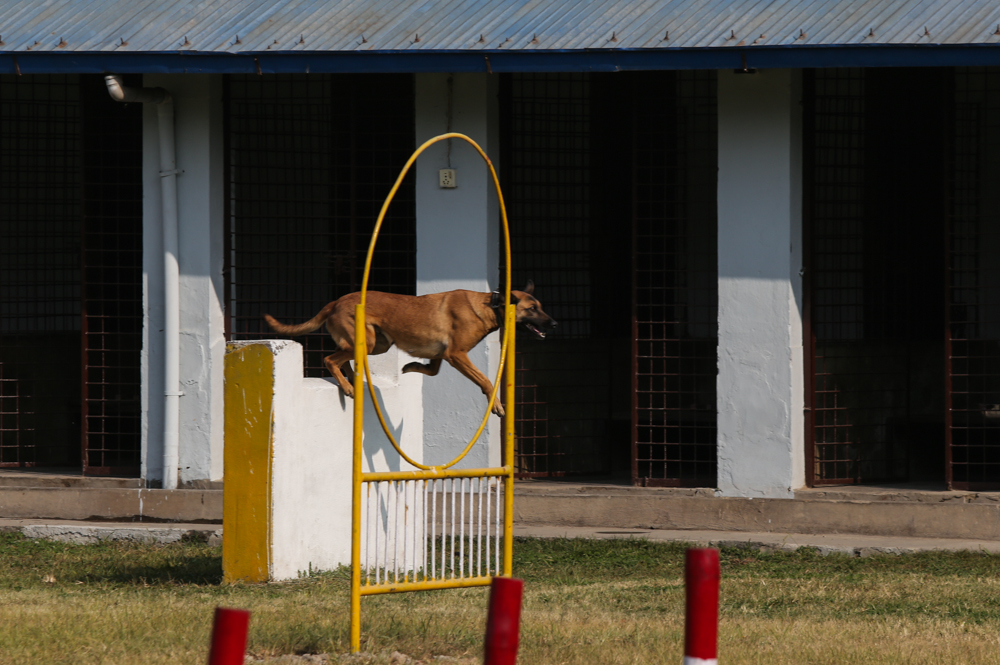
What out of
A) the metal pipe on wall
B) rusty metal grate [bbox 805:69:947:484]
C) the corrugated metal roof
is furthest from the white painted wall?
rusty metal grate [bbox 805:69:947:484]

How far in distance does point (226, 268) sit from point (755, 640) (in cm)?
686

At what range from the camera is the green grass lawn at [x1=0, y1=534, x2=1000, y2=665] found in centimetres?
662

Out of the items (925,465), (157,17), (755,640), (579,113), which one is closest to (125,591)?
(755,640)

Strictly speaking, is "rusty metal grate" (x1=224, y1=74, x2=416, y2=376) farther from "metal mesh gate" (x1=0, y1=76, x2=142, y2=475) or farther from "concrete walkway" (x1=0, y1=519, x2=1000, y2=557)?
"concrete walkway" (x1=0, y1=519, x2=1000, y2=557)

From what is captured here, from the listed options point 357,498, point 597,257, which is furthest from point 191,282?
point 357,498

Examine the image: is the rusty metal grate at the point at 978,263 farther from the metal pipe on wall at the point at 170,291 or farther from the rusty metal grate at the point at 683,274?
the metal pipe on wall at the point at 170,291

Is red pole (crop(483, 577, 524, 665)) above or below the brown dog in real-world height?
below

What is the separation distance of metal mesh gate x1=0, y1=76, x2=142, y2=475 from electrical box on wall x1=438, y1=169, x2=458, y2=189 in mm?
3075

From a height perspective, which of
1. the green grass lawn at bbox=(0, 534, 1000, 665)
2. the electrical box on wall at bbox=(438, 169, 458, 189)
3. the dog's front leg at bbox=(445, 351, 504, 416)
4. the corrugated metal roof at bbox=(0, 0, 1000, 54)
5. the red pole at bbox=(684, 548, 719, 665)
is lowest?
the green grass lawn at bbox=(0, 534, 1000, 665)

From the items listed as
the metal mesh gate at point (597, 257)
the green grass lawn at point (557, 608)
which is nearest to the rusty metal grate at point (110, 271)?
the green grass lawn at point (557, 608)

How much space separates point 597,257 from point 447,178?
245cm

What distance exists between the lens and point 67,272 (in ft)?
46.3

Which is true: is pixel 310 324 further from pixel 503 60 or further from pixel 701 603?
pixel 701 603

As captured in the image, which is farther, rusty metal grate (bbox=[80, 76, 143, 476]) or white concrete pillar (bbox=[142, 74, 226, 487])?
rusty metal grate (bbox=[80, 76, 143, 476])
